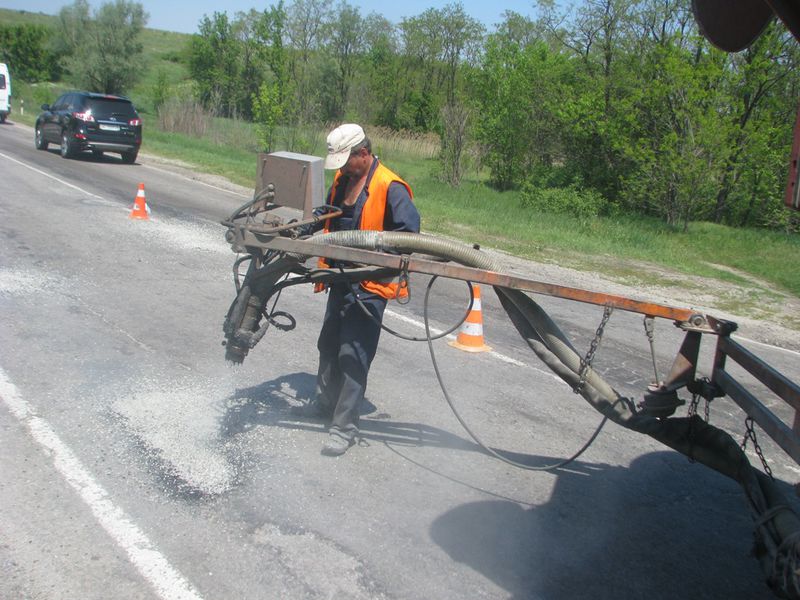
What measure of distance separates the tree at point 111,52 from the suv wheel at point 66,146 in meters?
32.1

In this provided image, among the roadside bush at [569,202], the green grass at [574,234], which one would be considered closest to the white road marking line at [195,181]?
the green grass at [574,234]

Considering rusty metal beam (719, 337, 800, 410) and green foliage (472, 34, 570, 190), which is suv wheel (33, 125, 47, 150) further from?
rusty metal beam (719, 337, 800, 410)

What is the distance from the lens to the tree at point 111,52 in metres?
50.7

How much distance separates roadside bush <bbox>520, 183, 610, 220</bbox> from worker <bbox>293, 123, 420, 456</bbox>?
15867 mm

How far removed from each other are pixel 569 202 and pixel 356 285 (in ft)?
56.1

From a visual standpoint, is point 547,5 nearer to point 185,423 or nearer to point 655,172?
point 655,172

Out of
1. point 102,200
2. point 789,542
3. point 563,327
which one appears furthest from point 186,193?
point 789,542

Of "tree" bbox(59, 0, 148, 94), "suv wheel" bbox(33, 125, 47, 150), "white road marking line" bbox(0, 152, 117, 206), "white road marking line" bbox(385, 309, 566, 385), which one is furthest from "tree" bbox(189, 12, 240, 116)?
"white road marking line" bbox(385, 309, 566, 385)

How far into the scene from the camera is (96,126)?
21.1 metres

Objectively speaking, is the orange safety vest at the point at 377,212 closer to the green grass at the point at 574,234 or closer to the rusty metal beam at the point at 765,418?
the rusty metal beam at the point at 765,418

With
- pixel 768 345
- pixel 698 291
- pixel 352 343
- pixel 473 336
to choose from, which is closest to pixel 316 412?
pixel 352 343

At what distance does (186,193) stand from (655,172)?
37.5 ft

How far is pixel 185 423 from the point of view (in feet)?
15.5

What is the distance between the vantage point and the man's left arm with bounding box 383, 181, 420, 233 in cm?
441
